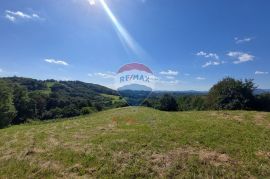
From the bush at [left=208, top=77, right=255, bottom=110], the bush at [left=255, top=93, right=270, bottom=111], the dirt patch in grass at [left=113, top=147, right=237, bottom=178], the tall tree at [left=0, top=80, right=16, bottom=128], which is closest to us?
the dirt patch in grass at [left=113, top=147, right=237, bottom=178]

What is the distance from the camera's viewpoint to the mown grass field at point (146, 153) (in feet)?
29.5

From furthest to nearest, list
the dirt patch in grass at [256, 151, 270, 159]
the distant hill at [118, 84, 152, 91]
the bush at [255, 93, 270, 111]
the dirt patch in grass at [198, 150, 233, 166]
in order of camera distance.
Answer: the bush at [255, 93, 270, 111] → the distant hill at [118, 84, 152, 91] → the dirt patch in grass at [256, 151, 270, 159] → the dirt patch in grass at [198, 150, 233, 166]

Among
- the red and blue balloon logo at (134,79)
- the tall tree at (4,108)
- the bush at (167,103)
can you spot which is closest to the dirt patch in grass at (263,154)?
the red and blue balloon logo at (134,79)

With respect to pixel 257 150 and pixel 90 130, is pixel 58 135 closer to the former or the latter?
pixel 90 130

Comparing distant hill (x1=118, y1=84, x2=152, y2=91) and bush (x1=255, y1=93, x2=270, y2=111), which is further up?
distant hill (x1=118, y1=84, x2=152, y2=91)

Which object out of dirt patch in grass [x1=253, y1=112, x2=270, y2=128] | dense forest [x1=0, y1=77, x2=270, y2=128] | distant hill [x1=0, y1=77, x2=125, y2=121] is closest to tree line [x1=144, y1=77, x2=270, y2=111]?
dense forest [x1=0, y1=77, x2=270, y2=128]

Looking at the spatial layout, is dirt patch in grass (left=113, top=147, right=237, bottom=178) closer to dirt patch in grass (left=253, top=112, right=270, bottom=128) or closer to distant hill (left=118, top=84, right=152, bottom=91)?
dirt patch in grass (left=253, top=112, right=270, bottom=128)

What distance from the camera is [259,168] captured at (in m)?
8.92

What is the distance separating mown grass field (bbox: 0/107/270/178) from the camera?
29.5ft

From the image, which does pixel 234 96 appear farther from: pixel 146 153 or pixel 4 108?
pixel 4 108

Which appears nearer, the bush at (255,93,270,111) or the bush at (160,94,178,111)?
the bush at (255,93,270,111)

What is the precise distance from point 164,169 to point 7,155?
328 inches

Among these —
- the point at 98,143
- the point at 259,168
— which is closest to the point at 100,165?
the point at 98,143

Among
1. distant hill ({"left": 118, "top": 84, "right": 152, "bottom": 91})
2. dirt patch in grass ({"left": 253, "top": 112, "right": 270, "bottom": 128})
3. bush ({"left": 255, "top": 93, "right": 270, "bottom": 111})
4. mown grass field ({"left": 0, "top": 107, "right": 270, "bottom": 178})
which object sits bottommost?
mown grass field ({"left": 0, "top": 107, "right": 270, "bottom": 178})
